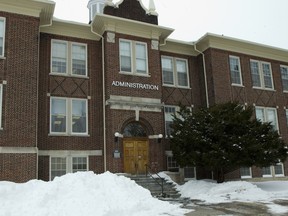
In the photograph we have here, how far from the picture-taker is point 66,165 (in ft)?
63.3

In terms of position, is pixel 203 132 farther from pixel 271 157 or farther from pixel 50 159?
pixel 50 159

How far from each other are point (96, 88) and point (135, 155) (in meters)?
4.60

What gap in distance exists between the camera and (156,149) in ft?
67.4

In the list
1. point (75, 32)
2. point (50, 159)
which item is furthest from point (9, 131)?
point (75, 32)

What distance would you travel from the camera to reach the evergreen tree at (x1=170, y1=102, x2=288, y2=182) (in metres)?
17.6

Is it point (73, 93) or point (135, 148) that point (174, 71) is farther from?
point (73, 93)

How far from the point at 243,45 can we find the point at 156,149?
10300 mm

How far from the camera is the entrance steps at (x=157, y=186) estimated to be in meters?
17.1

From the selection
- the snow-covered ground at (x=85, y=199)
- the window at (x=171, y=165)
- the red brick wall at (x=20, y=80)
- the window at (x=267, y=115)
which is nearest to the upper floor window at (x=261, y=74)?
the window at (x=267, y=115)

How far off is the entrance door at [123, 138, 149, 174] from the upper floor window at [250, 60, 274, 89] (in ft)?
33.7

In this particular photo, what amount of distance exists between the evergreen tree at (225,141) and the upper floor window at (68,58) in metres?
6.98

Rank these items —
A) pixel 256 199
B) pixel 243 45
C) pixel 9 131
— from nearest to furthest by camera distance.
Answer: pixel 256 199, pixel 9 131, pixel 243 45

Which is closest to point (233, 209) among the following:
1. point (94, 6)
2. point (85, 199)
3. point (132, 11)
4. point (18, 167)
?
point (85, 199)

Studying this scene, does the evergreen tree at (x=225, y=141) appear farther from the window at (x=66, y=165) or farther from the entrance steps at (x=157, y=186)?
the window at (x=66, y=165)
